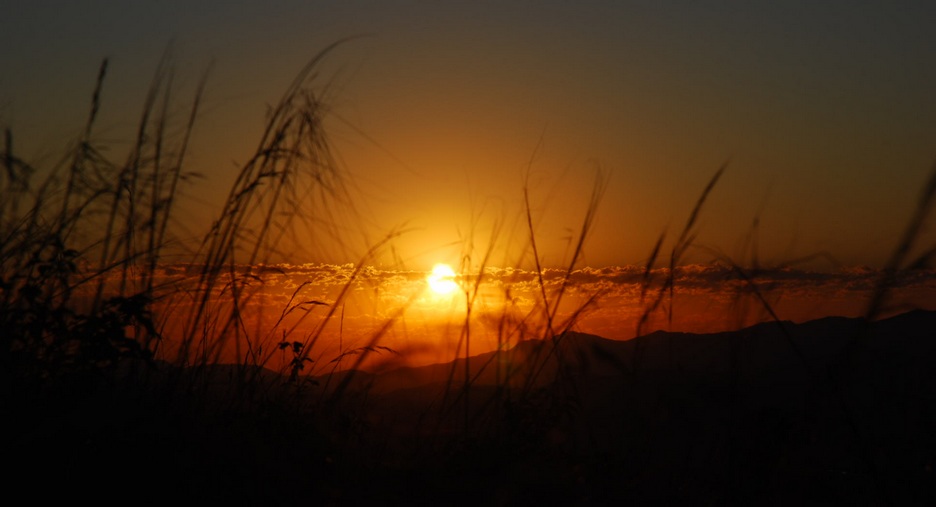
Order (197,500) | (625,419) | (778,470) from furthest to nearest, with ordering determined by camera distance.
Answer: (625,419)
(778,470)
(197,500)

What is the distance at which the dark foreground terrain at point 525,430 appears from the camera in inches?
81.9

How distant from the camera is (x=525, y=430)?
306cm

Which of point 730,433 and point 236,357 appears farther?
point 236,357

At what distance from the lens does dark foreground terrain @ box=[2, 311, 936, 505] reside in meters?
2.08

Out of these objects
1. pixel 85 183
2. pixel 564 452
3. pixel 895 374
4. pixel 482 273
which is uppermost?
pixel 85 183

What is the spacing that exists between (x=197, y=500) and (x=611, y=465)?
54.3 inches

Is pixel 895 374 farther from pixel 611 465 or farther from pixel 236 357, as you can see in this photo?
pixel 236 357

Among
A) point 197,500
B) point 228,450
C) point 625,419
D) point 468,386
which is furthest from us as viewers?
point 625,419

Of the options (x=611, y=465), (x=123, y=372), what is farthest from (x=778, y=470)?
(x=123, y=372)

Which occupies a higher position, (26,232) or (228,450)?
(26,232)

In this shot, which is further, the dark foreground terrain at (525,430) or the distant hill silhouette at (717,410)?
the distant hill silhouette at (717,410)

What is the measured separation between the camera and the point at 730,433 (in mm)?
2465

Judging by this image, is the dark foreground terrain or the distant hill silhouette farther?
the distant hill silhouette

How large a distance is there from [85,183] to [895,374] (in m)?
3.06
